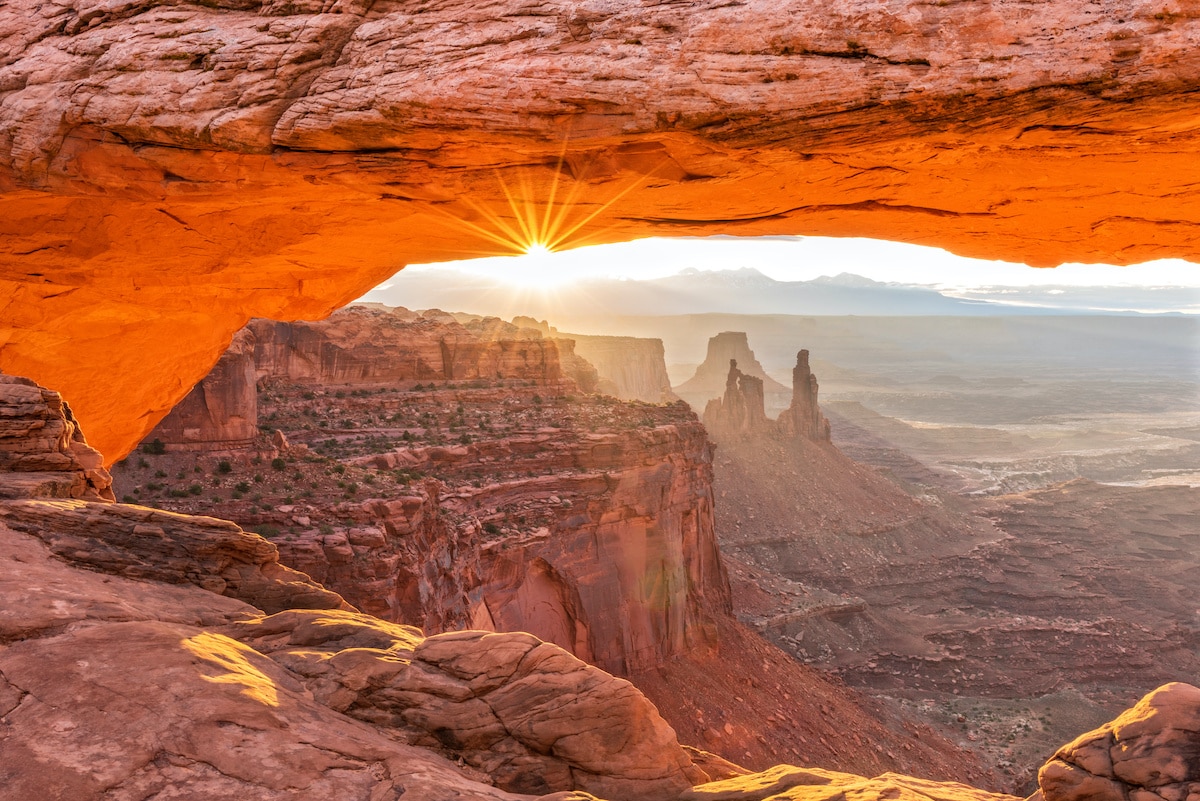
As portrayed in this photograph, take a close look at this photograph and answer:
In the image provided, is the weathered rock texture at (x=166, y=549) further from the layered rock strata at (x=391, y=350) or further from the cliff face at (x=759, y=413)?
the cliff face at (x=759, y=413)

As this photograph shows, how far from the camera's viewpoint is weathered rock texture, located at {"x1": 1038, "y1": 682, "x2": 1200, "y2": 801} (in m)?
5.95

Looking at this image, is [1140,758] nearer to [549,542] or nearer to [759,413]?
[549,542]

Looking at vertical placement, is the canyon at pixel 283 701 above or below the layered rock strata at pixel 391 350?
below

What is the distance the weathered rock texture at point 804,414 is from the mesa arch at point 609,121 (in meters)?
61.1

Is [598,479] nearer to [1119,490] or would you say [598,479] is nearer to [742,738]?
[742,738]

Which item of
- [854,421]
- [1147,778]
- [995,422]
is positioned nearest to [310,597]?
[1147,778]

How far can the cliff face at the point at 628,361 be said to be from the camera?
268 ft

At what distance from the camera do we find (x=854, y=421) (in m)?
124

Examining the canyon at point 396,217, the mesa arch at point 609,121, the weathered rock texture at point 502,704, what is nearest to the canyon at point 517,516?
the canyon at point 396,217

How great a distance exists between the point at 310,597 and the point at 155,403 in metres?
11.2

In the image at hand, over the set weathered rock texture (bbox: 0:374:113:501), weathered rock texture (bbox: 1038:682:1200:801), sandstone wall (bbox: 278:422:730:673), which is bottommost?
sandstone wall (bbox: 278:422:730:673)

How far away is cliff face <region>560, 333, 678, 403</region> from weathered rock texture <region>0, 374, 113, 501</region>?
69.0 meters

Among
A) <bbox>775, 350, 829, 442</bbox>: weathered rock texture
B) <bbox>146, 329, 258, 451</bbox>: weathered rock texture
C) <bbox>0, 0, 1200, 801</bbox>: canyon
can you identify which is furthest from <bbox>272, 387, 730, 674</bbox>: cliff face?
<bbox>775, 350, 829, 442</bbox>: weathered rock texture

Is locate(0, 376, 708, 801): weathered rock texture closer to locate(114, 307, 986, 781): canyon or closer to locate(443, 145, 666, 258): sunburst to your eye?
locate(443, 145, 666, 258): sunburst
